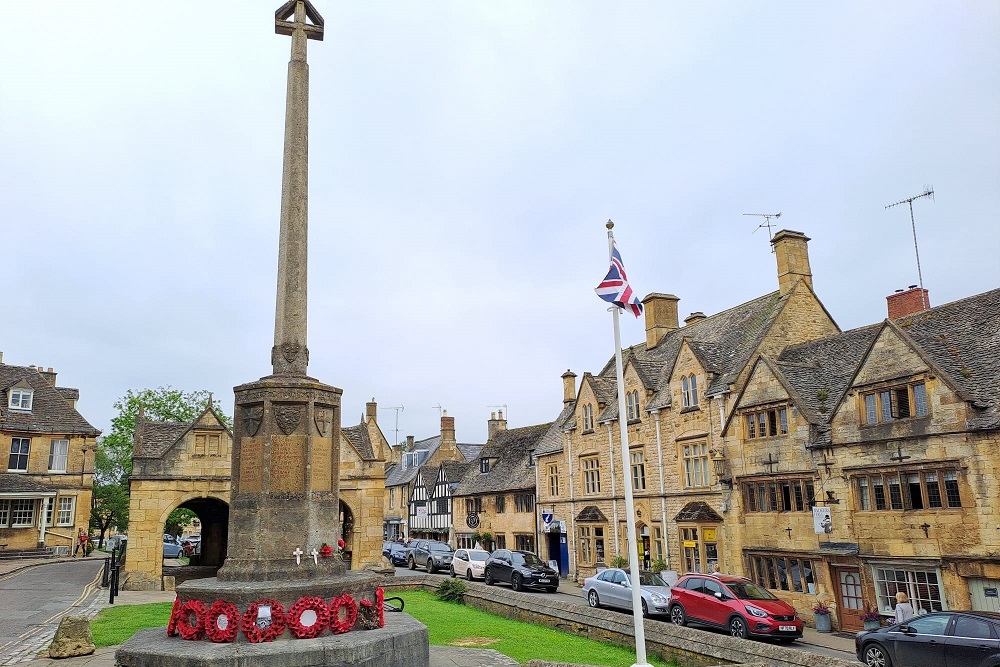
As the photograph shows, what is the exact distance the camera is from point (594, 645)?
16.0m

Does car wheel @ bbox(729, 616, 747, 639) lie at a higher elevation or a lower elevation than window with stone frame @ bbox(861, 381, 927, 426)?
lower

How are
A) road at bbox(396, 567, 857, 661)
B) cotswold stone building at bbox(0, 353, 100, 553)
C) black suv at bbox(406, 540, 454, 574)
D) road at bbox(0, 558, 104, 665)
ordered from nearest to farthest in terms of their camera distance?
1. road at bbox(0, 558, 104, 665)
2. road at bbox(396, 567, 857, 661)
3. black suv at bbox(406, 540, 454, 574)
4. cotswold stone building at bbox(0, 353, 100, 553)

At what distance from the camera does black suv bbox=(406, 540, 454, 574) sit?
36.8m

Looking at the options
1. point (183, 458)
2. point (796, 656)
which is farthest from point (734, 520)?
point (183, 458)

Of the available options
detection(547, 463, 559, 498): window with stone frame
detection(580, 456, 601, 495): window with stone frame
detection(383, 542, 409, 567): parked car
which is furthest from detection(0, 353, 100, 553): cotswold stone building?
detection(580, 456, 601, 495): window with stone frame

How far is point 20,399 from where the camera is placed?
41.0 m

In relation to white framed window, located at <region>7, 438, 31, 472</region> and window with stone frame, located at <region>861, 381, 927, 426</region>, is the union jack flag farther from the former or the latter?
white framed window, located at <region>7, 438, 31, 472</region>

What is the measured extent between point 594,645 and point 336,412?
26.9ft

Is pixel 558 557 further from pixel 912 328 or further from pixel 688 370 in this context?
pixel 912 328

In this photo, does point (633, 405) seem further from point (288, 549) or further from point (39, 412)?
point (39, 412)

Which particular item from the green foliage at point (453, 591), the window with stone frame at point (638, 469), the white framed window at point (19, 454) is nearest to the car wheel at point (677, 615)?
the green foliage at point (453, 591)

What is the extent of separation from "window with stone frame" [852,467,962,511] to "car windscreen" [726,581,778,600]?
4.61 meters

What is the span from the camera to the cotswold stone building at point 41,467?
125 ft

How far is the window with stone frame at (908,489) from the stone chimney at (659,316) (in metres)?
17.5
